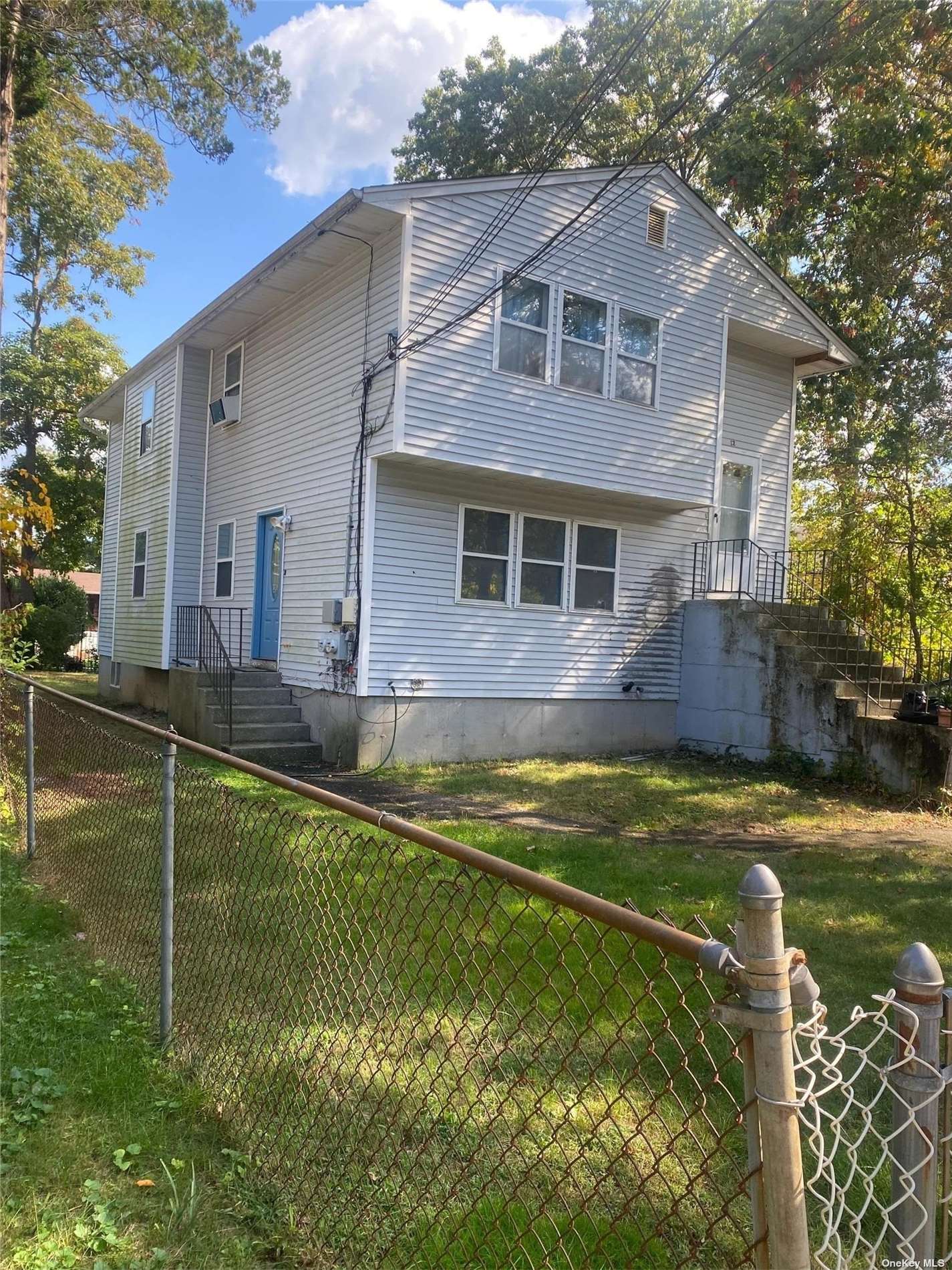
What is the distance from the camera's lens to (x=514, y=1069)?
3.56 m

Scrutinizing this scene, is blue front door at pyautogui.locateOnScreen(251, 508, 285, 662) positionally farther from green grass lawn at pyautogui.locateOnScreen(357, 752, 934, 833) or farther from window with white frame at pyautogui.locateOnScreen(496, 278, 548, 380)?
window with white frame at pyautogui.locateOnScreen(496, 278, 548, 380)

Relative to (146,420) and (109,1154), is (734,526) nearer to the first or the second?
(146,420)

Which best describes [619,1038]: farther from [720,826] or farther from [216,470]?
[216,470]

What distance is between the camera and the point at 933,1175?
A: 140 cm

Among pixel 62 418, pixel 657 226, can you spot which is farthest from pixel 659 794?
pixel 62 418

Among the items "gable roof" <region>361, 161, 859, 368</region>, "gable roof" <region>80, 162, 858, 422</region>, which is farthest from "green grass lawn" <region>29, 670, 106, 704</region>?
Result: "gable roof" <region>361, 161, 859, 368</region>

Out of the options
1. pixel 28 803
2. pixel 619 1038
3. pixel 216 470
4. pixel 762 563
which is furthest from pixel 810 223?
pixel 619 1038

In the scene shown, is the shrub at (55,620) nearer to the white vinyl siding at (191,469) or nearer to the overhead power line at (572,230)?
the white vinyl siding at (191,469)

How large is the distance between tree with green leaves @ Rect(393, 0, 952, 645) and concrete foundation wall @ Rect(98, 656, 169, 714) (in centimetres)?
1138

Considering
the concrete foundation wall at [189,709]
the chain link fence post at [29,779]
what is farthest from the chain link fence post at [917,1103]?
the concrete foundation wall at [189,709]

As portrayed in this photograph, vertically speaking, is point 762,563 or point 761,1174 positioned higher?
point 762,563

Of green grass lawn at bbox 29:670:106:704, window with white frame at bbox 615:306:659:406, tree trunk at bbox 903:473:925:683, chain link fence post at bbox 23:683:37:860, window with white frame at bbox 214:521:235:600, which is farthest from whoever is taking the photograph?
green grass lawn at bbox 29:670:106:704

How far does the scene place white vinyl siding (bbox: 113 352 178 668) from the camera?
15.3 meters

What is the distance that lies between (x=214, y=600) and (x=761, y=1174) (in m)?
14.3
